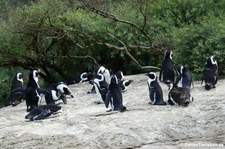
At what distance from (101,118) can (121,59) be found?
8.06 metres

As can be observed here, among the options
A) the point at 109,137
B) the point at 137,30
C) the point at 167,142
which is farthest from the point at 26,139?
the point at 137,30

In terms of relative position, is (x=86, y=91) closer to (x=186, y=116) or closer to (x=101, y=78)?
(x=101, y=78)

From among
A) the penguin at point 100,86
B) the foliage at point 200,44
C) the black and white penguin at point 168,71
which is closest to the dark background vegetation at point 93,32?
the foliage at point 200,44

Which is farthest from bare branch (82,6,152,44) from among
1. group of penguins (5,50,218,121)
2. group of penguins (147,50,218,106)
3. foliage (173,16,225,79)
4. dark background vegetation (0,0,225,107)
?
group of penguins (147,50,218,106)

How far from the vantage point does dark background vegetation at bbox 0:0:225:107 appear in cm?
1473

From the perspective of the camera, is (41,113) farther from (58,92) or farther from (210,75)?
(210,75)

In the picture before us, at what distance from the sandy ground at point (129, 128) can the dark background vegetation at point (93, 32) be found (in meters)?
4.87

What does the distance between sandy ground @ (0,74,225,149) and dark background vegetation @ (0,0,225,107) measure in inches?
192

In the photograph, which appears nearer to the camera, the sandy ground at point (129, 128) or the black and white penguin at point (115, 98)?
the sandy ground at point (129, 128)

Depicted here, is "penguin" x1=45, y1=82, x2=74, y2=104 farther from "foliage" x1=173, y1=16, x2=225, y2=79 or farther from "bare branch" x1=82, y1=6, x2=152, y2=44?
"bare branch" x1=82, y1=6, x2=152, y2=44

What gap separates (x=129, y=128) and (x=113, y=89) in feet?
5.33

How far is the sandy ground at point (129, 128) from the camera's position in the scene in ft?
24.2

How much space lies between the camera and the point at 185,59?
13.0m

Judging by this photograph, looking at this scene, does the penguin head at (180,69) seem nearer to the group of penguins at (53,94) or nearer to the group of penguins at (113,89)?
the group of penguins at (113,89)
